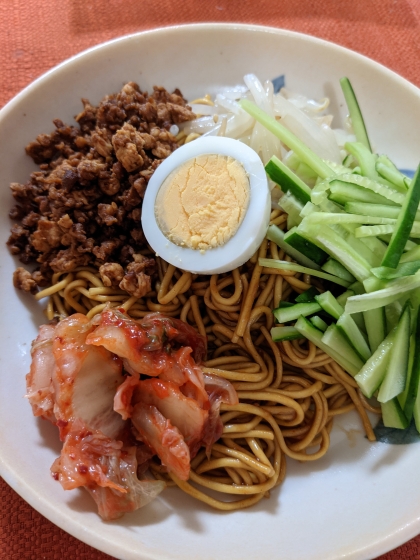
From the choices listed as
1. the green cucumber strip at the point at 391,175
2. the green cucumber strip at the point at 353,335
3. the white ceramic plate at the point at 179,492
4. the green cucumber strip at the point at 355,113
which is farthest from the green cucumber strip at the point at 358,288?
the green cucumber strip at the point at 355,113

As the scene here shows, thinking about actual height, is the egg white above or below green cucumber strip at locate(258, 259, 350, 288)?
above

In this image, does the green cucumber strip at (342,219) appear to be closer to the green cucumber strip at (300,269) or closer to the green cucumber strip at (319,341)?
the green cucumber strip at (300,269)

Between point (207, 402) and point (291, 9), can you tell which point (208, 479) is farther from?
point (291, 9)

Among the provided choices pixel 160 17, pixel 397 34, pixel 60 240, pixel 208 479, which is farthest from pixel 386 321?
pixel 160 17

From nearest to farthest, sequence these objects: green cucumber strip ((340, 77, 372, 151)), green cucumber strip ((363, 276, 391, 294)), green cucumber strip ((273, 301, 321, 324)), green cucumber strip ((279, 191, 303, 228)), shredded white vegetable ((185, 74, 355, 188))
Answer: green cucumber strip ((363, 276, 391, 294))
green cucumber strip ((273, 301, 321, 324))
green cucumber strip ((279, 191, 303, 228))
shredded white vegetable ((185, 74, 355, 188))
green cucumber strip ((340, 77, 372, 151))

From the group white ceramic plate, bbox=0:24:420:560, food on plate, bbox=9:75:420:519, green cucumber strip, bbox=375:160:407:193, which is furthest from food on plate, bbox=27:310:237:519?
green cucumber strip, bbox=375:160:407:193

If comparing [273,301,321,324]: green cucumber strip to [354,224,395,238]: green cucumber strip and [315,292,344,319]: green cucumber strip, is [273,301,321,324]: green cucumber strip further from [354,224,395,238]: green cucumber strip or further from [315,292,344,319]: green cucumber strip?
[354,224,395,238]: green cucumber strip

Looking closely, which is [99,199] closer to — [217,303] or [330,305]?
[217,303]

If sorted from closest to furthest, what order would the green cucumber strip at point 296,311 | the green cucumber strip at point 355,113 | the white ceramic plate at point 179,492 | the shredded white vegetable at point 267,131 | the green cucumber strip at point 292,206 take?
the white ceramic plate at point 179,492 → the green cucumber strip at point 296,311 → the green cucumber strip at point 292,206 → the shredded white vegetable at point 267,131 → the green cucumber strip at point 355,113
